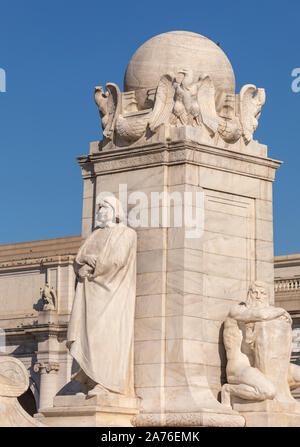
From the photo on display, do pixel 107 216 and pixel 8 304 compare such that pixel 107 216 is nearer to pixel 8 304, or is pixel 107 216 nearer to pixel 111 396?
pixel 111 396

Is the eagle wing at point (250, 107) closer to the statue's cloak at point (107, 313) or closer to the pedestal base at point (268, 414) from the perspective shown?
the statue's cloak at point (107, 313)

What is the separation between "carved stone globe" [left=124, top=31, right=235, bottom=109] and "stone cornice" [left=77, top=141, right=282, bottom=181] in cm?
109

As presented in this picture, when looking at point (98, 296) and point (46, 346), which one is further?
point (46, 346)

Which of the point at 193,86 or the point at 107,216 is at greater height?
the point at 193,86

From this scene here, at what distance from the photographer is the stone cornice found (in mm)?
21219

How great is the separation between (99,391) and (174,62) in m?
6.14

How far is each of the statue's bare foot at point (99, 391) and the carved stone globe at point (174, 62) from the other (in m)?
5.29

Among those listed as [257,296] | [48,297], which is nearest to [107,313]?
[257,296]

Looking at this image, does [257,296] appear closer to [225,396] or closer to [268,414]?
[225,396]

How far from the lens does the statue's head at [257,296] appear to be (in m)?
21.1
